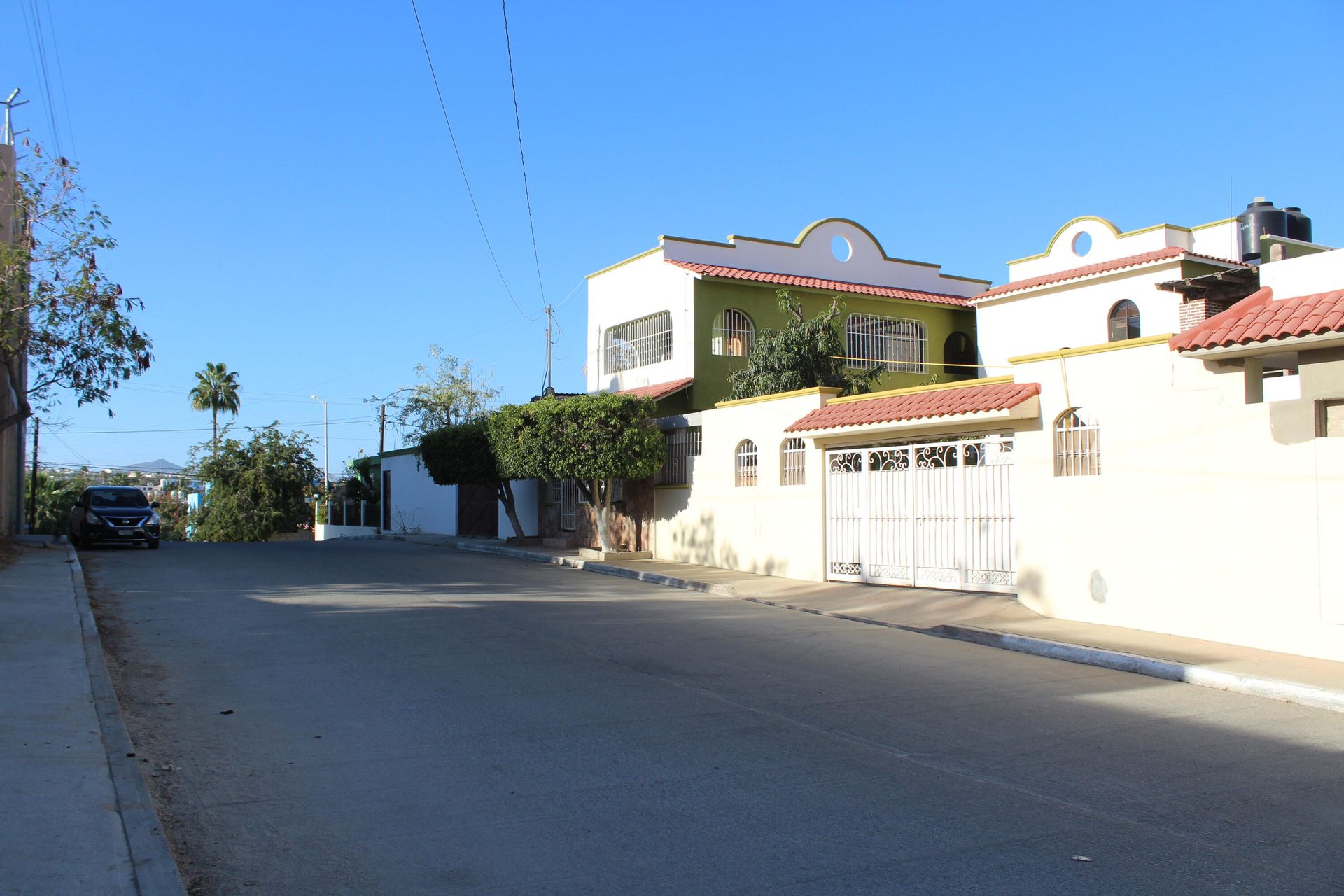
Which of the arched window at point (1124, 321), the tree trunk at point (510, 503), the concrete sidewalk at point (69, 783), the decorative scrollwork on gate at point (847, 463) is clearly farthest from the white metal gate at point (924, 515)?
the tree trunk at point (510, 503)

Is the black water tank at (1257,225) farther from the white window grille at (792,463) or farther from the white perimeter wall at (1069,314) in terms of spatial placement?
the white window grille at (792,463)

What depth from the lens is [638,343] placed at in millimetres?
28641

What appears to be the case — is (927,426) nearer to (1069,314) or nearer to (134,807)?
(1069,314)

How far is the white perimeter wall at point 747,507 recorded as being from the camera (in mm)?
18547

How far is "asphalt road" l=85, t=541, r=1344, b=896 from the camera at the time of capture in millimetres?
4809

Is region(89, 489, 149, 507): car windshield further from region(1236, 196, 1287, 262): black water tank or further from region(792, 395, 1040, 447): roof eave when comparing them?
region(1236, 196, 1287, 262): black water tank

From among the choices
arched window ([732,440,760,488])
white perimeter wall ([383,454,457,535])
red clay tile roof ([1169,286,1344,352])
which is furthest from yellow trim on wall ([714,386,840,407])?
white perimeter wall ([383,454,457,535])

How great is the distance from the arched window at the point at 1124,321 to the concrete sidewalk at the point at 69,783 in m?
21.0

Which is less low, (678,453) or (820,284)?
(820,284)

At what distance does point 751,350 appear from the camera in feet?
85.1

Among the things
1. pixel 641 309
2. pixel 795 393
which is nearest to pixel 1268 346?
pixel 795 393

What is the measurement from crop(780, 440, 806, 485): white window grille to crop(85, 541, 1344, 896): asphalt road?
264 inches

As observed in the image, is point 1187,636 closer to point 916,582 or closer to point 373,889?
point 916,582

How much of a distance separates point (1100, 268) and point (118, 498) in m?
24.2
